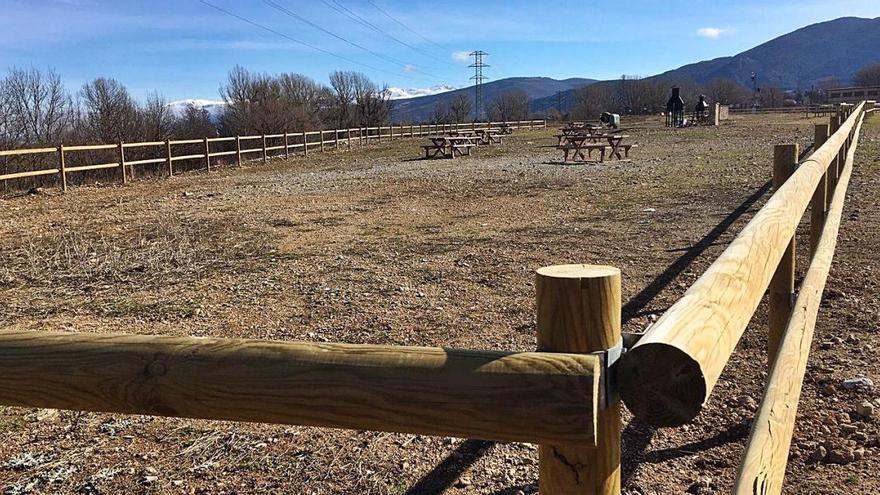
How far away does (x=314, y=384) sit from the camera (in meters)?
1.23

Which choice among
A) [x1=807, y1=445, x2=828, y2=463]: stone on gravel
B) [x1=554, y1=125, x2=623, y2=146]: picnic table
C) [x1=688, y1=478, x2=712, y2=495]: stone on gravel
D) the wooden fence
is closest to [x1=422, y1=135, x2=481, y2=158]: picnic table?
[x1=554, y1=125, x2=623, y2=146]: picnic table

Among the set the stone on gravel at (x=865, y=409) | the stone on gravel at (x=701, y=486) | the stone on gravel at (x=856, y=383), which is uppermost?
the stone on gravel at (x=856, y=383)

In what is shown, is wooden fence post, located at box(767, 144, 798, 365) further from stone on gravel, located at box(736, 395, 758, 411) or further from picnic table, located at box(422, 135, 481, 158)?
picnic table, located at box(422, 135, 481, 158)

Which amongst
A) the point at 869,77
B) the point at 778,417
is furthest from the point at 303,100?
the point at 869,77

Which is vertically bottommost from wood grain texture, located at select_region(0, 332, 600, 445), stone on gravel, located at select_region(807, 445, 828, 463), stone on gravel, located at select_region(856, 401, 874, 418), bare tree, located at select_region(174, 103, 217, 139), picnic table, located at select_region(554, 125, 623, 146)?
stone on gravel, located at select_region(807, 445, 828, 463)

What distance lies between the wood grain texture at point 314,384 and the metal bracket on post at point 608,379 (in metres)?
0.05

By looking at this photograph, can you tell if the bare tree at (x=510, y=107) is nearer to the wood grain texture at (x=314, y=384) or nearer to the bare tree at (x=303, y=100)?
the bare tree at (x=303, y=100)

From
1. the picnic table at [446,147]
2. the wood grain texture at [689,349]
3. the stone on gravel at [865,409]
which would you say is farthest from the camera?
the picnic table at [446,147]

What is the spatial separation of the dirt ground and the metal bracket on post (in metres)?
1.98

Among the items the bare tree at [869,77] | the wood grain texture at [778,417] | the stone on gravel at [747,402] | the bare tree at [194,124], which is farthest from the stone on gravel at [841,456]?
the bare tree at [869,77]

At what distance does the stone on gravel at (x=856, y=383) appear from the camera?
369cm

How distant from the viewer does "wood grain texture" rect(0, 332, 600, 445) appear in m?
1.13

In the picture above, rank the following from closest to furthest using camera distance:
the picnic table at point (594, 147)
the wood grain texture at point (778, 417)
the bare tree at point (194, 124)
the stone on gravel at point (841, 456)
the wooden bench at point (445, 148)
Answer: the wood grain texture at point (778, 417)
the stone on gravel at point (841, 456)
the picnic table at point (594, 147)
the wooden bench at point (445, 148)
the bare tree at point (194, 124)

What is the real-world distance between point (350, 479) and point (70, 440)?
61.7 inches
